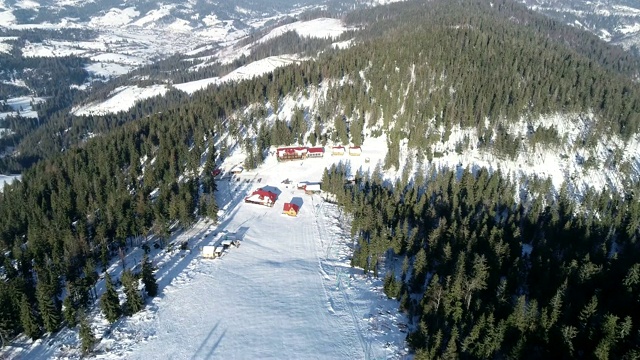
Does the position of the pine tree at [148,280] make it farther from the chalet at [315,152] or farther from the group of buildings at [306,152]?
the chalet at [315,152]

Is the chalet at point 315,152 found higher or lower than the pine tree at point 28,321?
higher

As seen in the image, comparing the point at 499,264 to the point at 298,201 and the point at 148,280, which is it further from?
the point at 148,280

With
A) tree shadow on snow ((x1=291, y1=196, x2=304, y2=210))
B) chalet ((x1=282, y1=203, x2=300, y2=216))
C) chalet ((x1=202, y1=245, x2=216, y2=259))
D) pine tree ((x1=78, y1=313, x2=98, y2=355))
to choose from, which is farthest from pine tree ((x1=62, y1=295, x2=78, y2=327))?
tree shadow on snow ((x1=291, y1=196, x2=304, y2=210))

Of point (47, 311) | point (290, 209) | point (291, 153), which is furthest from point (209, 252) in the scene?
point (291, 153)

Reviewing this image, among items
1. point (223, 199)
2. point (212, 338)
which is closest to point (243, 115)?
point (223, 199)

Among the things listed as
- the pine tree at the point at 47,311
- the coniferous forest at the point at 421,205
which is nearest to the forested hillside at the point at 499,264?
the coniferous forest at the point at 421,205

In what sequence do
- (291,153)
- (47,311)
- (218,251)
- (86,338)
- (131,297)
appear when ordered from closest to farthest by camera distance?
(86,338), (47,311), (131,297), (218,251), (291,153)

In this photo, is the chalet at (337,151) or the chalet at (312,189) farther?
the chalet at (337,151)

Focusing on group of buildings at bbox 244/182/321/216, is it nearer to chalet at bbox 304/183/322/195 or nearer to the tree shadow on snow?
chalet at bbox 304/183/322/195
